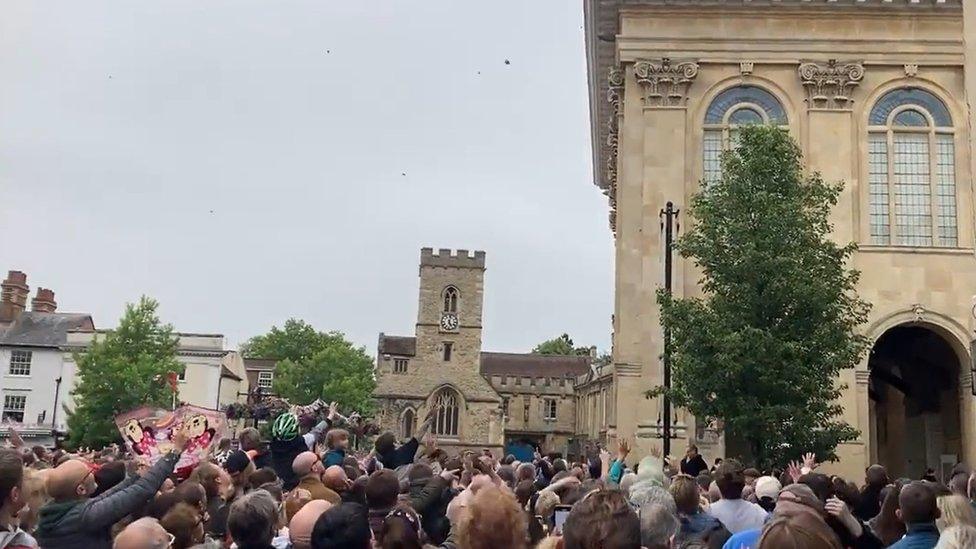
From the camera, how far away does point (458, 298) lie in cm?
9444

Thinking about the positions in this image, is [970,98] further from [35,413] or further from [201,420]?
[35,413]

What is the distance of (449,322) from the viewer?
93.3m

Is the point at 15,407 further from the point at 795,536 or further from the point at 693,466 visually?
the point at 795,536

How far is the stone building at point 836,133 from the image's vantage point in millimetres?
Answer: 29609

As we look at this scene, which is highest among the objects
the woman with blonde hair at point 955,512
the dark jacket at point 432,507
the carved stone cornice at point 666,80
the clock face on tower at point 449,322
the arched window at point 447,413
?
the carved stone cornice at point 666,80

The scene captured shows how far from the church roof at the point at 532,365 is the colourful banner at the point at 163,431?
303 feet

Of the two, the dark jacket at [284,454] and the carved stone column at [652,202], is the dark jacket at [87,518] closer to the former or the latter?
the dark jacket at [284,454]

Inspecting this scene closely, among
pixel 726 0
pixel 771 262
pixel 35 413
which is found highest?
pixel 726 0

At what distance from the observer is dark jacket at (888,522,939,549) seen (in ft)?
22.1

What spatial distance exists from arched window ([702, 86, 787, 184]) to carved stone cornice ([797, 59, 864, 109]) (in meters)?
1.12

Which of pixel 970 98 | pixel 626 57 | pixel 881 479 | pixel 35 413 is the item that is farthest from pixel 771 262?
pixel 35 413

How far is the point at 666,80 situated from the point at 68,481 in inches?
1077

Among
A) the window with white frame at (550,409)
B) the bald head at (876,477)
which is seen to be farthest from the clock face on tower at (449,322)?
the bald head at (876,477)

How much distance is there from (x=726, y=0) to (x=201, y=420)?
24887 millimetres
